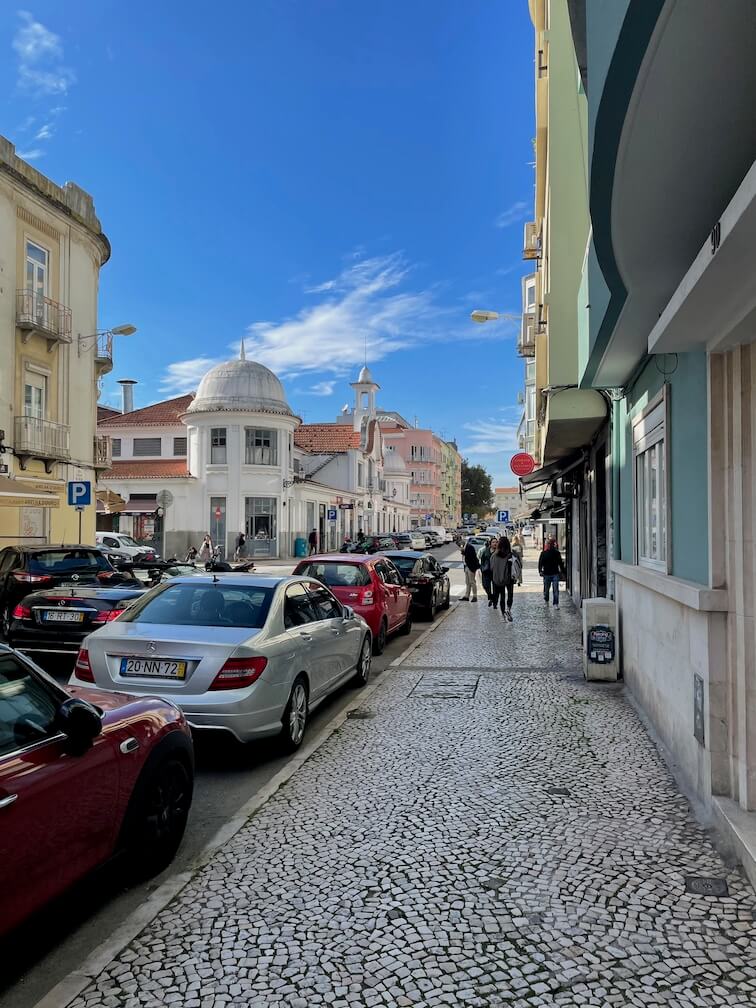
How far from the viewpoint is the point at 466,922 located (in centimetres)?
342

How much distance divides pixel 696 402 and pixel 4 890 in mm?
4948

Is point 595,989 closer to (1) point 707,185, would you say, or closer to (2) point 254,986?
(2) point 254,986

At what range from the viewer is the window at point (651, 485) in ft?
21.4

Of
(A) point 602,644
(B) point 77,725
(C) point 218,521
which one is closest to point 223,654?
(B) point 77,725

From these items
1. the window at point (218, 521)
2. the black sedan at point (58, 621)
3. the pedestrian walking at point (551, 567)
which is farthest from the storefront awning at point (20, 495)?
the window at point (218, 521)

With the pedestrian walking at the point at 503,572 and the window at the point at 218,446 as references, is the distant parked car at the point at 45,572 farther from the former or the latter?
the window at the point at 218,446

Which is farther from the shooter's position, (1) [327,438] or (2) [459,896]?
(1) [327,438]

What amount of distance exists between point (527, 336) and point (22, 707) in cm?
2021

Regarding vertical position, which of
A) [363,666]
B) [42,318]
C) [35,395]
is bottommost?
[363,666]

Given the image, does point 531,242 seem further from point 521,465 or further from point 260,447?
point 260,447

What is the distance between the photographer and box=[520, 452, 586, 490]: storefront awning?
1746 cm

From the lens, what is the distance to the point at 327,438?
2393 inches

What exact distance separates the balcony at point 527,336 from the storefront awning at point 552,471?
347 centimetres

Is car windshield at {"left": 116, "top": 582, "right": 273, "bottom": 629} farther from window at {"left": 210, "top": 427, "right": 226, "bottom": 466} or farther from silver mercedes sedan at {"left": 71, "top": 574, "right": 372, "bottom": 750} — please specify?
window at {"left": 210, "top": 427, "right": 226, "bottom": 466}
